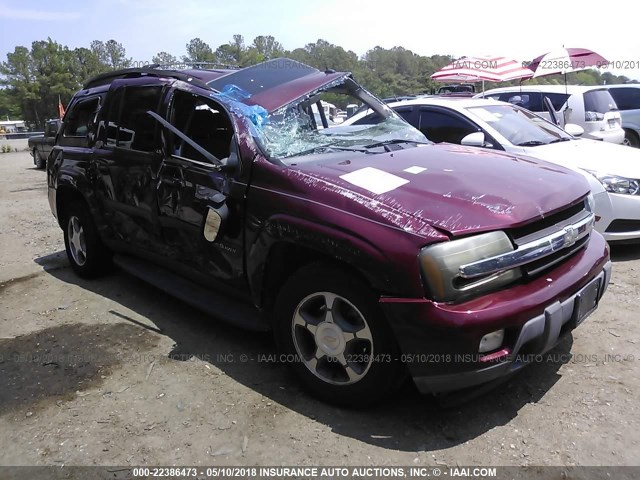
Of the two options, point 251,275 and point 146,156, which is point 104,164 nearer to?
point 146,156

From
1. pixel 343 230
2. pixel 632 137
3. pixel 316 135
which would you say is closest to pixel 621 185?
pixel 316 135

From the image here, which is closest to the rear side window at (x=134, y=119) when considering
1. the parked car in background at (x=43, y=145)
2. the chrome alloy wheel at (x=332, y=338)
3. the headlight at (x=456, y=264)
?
the chrome alloy wheel at (x=332, y=338)

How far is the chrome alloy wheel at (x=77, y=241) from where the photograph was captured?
16.9 ft

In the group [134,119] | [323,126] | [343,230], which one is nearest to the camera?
[343,230]

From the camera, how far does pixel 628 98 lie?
40.8 ft

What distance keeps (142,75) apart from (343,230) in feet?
9.07

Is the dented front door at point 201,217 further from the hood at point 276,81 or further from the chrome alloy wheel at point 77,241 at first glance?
the chrome alloy wheel at point 77,241

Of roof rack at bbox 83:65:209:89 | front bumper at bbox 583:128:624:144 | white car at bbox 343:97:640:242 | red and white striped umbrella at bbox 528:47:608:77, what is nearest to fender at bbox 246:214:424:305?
roof rack at bbox 83:65:209:89

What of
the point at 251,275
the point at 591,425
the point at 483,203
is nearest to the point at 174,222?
the point at 251,275

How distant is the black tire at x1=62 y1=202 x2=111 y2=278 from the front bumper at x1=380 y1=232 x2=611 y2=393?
347cm

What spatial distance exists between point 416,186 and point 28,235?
654 cm

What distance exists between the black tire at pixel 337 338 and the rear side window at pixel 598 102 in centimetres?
842

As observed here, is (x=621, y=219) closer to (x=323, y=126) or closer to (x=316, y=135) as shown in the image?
(x=323, y=126)

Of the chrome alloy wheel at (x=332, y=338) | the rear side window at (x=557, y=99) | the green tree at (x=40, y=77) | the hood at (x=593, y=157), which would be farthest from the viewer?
the green tree at (x=40, y=77)
